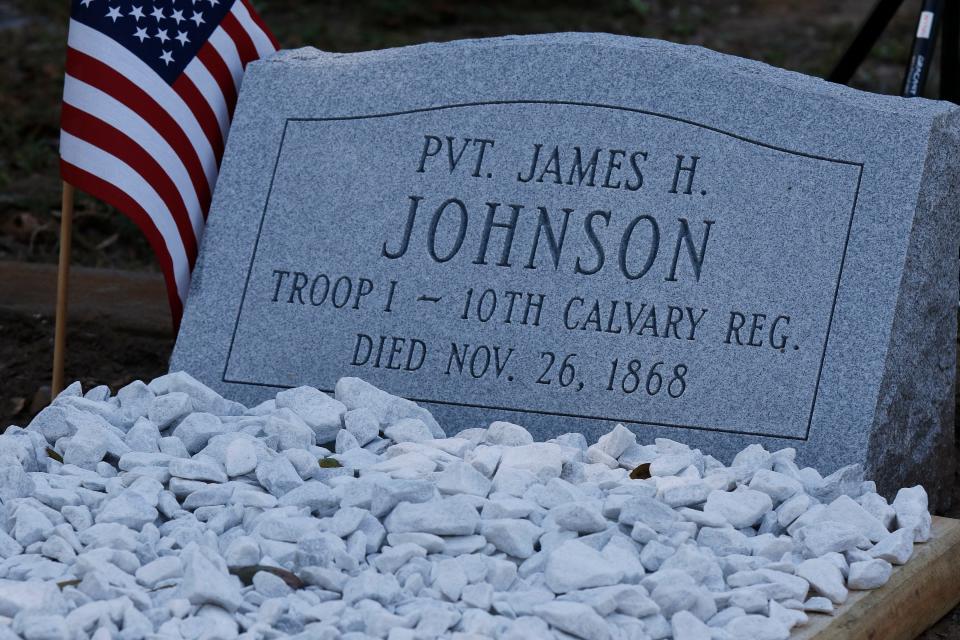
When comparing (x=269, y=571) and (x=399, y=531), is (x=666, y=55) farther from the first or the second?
(x=269, y=571)

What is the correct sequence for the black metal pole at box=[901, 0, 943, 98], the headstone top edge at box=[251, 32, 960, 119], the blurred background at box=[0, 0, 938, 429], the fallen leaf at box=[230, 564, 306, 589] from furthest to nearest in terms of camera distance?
the blurred background at box=[0, 0, 938, 429] < the black metal pole at box=[901, 0, 943, 98] < the headstone top edge at box=[251, 32, 960, 119] < the fallen leaf at box=[230, 564, 306, 589]

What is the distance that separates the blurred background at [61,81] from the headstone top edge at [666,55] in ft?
3.71

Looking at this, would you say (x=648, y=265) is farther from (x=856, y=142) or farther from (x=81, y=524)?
(x=81, y=524)

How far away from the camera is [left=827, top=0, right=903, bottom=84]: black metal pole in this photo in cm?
501

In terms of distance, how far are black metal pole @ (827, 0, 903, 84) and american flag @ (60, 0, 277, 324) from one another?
2.08 m

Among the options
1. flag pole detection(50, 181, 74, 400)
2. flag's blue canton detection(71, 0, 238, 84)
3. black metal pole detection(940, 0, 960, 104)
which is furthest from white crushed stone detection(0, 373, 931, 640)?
black metal pole detection(940, 0, 960, 104)

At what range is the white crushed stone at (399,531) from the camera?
261cm

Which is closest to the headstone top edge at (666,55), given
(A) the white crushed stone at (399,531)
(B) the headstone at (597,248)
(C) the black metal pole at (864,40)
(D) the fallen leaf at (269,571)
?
(B) the headstone at (597,248)

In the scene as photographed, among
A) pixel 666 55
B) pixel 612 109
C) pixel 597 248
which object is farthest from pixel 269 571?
pixel 666 55

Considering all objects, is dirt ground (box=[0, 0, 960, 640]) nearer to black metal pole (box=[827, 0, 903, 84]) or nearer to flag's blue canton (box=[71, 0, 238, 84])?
flag's blue canton (box=[71, 0, 238, 84])

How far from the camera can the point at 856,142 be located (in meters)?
3.69

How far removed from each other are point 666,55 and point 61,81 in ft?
16.1

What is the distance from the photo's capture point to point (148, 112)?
425 centimetres

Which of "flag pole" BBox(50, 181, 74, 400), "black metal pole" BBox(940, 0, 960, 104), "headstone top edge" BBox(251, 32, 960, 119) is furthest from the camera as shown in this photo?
"black metal pole" BBox(940, 0, 960, 104)
